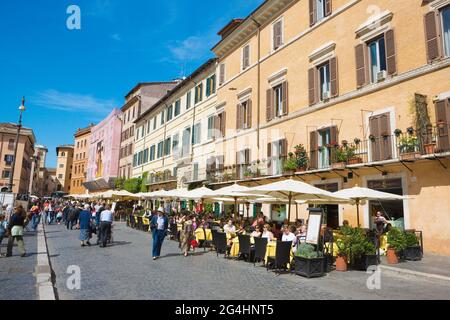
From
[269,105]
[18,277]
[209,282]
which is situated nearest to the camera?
[209,282]

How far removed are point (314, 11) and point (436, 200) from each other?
39.0 feet

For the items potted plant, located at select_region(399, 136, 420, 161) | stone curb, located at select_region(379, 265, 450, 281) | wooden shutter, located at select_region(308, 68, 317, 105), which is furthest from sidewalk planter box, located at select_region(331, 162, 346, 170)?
stone curb, located at select_region(379, 265, 450, 281)

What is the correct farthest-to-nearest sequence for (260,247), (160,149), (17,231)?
(160,149) → (17,231) → (260,247)

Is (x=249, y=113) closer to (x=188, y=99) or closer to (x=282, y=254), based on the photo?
(x=188, y=99)

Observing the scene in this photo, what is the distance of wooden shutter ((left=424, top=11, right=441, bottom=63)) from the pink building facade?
48128mm

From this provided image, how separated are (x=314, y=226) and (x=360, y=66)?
9.65 meters

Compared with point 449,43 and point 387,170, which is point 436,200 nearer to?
point 387,170

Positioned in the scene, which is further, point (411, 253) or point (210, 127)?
point (210, 127)

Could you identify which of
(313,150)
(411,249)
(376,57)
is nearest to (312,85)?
(313,150)

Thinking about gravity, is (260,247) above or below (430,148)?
below

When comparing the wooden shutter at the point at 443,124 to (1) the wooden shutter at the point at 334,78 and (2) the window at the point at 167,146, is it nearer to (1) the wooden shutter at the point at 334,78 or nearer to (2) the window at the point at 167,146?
(1) the wooden shutter at the point at 334,78

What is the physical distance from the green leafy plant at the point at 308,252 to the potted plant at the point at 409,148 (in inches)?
229

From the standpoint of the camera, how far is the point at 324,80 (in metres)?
18.4

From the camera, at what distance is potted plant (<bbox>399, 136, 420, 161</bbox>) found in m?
12.5
